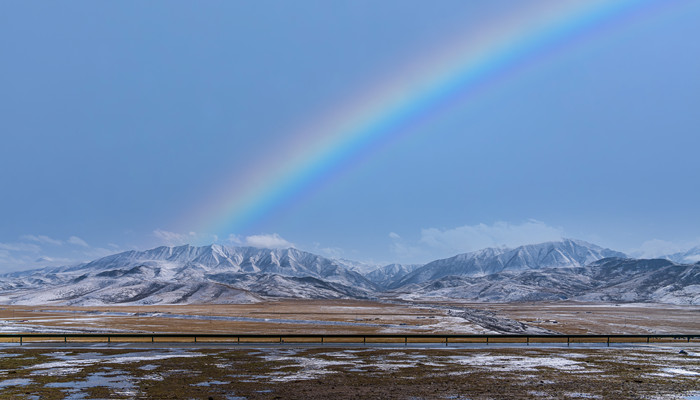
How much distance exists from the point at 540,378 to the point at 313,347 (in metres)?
26.3

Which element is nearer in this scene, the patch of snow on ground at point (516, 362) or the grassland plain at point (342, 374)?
the grassland plain at point (342, 374)

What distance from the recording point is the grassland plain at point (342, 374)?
2803cm

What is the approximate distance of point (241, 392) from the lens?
→ 28.0 metres

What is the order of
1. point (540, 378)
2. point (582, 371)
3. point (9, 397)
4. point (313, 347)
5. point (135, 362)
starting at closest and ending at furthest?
point (9, 397), point (540, 378), point (582, 371), point (135, 362), point (313, 347)

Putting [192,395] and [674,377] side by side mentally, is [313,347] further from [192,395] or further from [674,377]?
[674,377]

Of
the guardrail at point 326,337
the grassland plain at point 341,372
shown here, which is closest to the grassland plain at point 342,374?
the grassland plain at point 341,372

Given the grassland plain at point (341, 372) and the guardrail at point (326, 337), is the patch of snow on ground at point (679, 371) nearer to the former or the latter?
the grassland plain at point (341, 372)

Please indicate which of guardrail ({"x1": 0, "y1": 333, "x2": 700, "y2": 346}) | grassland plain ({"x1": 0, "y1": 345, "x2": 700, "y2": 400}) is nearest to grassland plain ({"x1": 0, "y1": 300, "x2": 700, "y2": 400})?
grassland plain ({"x1": 0, "y1": 345, "x2": 700, "y2": 400})

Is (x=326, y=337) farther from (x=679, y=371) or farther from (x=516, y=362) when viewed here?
(x=679, y=371)

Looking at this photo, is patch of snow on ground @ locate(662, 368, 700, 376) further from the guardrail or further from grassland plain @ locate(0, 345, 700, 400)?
the guardrail

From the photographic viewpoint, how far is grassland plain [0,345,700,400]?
92.0 feet

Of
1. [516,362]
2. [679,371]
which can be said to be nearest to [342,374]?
[516,362]

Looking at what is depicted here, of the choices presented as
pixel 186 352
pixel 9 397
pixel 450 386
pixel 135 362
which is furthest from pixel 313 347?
pixel 9 397

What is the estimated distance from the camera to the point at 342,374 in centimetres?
3466
